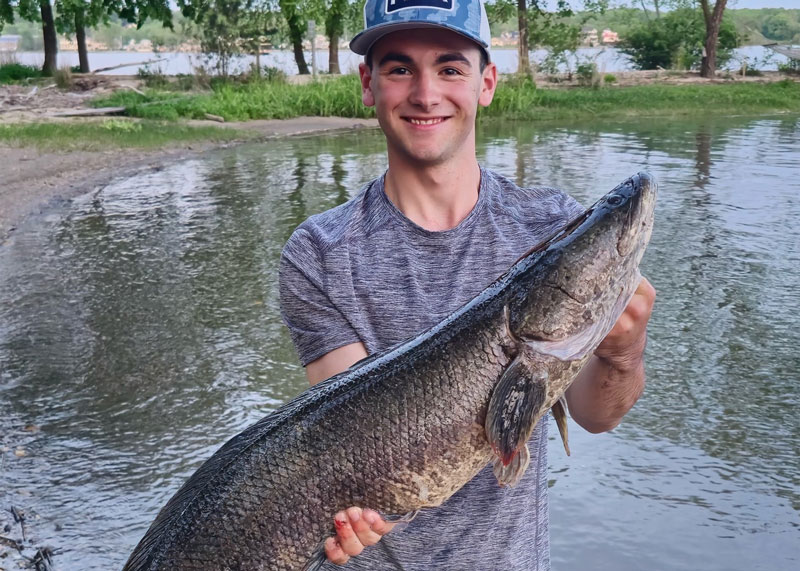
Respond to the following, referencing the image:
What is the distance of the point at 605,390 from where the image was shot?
2.25 metres

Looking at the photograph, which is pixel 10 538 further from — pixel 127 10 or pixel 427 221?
pixel 127 10

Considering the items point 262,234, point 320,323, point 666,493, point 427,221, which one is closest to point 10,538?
point 320,323

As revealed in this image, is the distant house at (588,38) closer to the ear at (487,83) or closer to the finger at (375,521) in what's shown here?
the ear at (487,83)

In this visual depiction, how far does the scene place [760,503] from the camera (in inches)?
191

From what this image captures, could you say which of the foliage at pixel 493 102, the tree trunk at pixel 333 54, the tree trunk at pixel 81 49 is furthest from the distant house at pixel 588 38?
the tree trunk at pixel 81 49

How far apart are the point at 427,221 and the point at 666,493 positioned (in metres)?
3.23

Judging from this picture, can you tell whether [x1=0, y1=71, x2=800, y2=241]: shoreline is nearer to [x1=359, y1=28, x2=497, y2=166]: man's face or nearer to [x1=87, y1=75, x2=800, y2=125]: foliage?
[x1=87, y1=75, x2=800, y2=125]: foliage

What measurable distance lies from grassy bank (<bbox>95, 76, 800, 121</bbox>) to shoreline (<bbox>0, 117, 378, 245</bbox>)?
304 centimetres

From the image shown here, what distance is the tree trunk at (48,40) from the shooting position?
32312 millimetres

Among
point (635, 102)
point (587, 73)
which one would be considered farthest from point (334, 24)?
point (635, 102)

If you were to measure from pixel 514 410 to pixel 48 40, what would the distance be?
1354 inches

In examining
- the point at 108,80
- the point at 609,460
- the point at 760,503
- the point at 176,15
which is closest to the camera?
the point at 760,503

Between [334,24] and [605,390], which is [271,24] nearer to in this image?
[334,24]

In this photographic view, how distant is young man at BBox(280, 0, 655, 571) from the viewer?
87.4 inches
